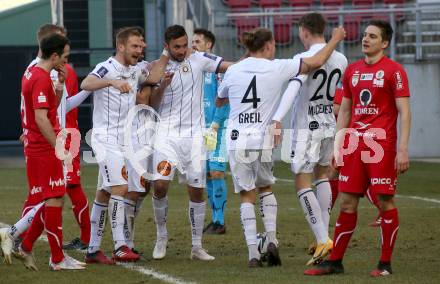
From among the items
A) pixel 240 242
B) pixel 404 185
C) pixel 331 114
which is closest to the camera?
pixel 331 114

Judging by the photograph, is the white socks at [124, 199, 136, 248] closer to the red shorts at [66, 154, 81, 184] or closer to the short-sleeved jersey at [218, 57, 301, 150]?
the red shorts at [66, 154, 81, 184]

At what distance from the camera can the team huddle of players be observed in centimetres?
893

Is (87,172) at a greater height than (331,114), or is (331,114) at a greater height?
(331,114)

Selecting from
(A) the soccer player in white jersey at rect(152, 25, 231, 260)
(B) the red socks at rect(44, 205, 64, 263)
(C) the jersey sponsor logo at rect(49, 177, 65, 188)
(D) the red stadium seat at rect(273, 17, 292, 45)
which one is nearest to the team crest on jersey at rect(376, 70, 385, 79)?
(A) the soccer player in white jersey at rect(152, 25, 231, 260)

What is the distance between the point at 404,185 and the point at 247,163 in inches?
360

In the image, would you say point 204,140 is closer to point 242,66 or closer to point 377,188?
point 242,66

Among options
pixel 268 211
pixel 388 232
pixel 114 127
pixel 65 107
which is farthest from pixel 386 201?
pixel 65 107

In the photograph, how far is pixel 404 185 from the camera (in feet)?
60.4

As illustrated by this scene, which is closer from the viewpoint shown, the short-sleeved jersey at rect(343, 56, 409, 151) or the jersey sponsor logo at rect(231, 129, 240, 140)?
the short-sleeved jersey at rect(343, 56, 409, 151)

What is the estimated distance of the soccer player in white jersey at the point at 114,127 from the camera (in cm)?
1012

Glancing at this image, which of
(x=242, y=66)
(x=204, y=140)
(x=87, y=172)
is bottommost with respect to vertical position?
(x=87, y=172)

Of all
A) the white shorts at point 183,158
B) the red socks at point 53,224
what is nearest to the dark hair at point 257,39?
the white shorts at point 183,158

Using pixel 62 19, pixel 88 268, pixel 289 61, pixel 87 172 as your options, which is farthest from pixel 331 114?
pixel 62 19

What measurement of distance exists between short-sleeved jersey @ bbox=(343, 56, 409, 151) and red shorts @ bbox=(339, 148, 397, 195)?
0.11 m
